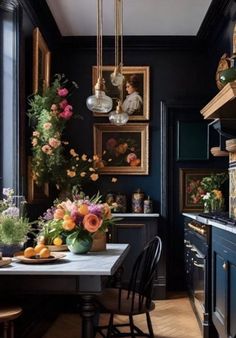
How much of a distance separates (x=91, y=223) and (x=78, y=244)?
19cm

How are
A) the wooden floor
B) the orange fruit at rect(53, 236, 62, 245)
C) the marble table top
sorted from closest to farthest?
the marble table top, the orange fruit at rect(53, 236, 62, 245), the wooden floor

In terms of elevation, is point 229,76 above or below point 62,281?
above

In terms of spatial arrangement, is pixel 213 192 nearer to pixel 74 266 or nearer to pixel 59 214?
pixel 59 214

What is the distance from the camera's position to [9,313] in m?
2.51

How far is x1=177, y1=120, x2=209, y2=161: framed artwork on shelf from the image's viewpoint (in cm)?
563

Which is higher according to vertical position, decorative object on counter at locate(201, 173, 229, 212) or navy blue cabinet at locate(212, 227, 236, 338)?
decorative object on counter at locate(201, 173, 229, 212)

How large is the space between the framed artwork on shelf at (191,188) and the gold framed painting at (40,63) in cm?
196

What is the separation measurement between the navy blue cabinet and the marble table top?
2.24 feet

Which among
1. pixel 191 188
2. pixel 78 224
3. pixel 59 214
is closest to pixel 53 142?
pixel 59 214

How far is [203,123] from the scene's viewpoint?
564 centimetres

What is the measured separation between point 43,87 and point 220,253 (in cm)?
227

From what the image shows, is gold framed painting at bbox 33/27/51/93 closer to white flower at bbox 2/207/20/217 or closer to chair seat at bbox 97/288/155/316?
white flower at bbox 2/207/20/217

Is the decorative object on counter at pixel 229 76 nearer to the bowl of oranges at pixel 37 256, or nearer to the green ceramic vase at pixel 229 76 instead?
the green ceramic vase at pixel 229 76

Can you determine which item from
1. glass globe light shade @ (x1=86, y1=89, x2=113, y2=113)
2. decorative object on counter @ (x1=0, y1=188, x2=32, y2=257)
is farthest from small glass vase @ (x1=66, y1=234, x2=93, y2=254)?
glass globe light shade @ (x1=86, y1=89, x2=113, y2=113)
